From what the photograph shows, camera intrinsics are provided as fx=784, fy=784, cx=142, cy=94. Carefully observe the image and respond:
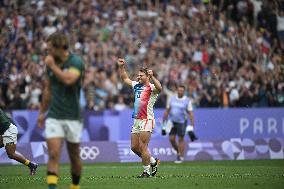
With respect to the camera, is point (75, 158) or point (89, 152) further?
point (89, 152)

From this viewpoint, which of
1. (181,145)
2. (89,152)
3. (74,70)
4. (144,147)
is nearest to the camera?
(74,70)

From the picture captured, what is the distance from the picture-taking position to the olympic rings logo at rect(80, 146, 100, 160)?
28677 millimetres

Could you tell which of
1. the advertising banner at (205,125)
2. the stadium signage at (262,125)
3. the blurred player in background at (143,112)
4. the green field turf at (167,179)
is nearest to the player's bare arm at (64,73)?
the green field turf at (167,179)

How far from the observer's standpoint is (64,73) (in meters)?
12.4

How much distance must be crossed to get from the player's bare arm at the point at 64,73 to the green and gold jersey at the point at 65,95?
0.54 ft

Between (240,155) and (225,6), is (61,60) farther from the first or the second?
(225,6)

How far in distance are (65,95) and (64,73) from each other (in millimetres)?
555

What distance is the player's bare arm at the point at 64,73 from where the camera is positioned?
488 inches

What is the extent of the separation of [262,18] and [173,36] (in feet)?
17.9

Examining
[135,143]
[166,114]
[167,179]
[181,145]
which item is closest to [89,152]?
[166,114]

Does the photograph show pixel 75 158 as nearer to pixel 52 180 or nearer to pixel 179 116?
pixel 52 180

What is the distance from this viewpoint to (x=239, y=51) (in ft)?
114

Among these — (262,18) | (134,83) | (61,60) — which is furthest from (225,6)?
(61,60)

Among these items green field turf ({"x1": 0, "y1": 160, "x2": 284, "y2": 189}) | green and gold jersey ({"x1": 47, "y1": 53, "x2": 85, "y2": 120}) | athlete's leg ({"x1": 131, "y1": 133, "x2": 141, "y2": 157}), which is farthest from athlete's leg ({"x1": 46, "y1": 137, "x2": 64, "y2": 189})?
athlete's leg ({"x1": 131, "y1": 133, "x2": 141, "y2": 157})
